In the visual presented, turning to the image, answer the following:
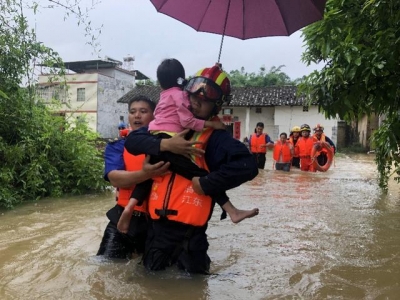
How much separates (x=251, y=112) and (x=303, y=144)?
19.1 m

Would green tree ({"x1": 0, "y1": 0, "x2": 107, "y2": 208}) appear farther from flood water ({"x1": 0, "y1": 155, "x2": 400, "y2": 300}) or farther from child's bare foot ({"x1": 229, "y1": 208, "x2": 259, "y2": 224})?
child's bare foot ({"x1": 229, "y1": 208, "x2": 259, "y2": 224})

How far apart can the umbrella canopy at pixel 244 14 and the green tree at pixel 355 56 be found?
99cm

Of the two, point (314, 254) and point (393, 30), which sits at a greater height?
point (393, 30)

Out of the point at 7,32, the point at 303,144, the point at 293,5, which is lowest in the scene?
the point at 303,144

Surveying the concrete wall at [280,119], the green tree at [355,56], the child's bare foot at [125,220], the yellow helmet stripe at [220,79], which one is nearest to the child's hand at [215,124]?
the yellow helmet stripe at [220,79]

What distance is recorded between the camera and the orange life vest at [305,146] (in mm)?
12461

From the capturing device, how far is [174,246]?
2717 mm

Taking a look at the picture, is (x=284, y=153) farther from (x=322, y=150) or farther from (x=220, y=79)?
(x=220, y=79)

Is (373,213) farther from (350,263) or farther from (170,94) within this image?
(170,94)

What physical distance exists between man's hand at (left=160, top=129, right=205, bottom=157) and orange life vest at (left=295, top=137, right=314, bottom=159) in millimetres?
10323

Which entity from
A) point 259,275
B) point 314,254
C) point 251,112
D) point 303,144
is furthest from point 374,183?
point 251,112

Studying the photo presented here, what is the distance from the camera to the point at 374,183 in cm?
1080

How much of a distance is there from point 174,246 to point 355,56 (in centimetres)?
274

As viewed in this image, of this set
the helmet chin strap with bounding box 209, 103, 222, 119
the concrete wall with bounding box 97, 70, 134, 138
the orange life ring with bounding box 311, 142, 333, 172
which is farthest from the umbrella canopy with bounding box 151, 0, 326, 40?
the concrete wall with bounding box 97, 70, 134, 138
